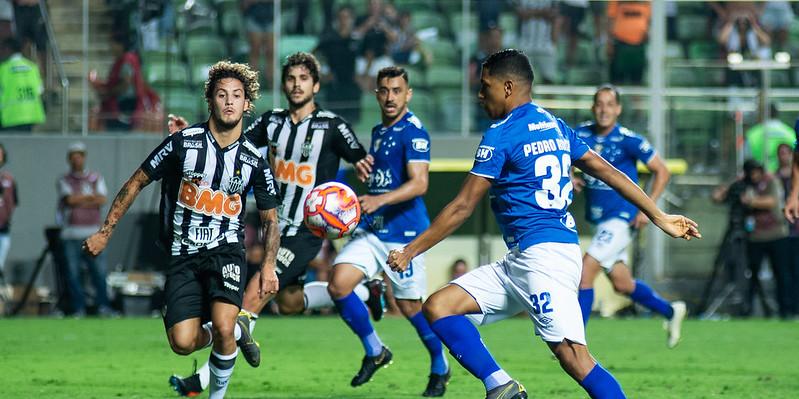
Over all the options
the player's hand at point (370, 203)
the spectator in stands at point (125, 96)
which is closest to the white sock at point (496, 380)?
the player's hand at point (370, 203)

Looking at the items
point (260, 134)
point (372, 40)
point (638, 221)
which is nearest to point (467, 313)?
point (260, 134)

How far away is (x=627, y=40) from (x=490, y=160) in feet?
46.4

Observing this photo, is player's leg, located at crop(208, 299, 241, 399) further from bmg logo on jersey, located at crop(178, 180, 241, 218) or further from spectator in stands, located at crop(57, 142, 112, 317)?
spectator in stands, located at crop(57, 142, 112, 317)

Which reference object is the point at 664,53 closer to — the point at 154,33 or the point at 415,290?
the point at 154,33

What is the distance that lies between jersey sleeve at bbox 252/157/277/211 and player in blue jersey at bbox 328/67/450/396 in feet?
5.48

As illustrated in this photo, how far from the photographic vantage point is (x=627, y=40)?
2036 centimetres

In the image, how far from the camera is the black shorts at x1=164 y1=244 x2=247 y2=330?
7.79 m

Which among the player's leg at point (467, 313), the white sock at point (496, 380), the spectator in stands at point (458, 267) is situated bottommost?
the spectator in stands at point (458, 267)

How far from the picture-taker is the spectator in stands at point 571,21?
66.6 ft

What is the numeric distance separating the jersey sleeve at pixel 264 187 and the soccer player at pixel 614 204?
14.1 ft

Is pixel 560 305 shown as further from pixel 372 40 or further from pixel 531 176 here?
pixel 372 40

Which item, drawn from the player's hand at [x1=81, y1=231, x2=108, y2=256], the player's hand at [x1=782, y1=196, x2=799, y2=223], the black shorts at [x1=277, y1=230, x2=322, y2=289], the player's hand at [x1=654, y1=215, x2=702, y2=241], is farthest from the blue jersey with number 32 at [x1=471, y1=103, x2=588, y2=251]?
the player's hand at [x1=782, y1=196, x2=799, y2=223]

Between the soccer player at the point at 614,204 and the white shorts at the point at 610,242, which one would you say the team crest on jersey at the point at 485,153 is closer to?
the soccer player at the point at 614,204

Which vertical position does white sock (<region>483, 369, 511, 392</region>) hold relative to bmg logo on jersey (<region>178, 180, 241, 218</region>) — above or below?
below
